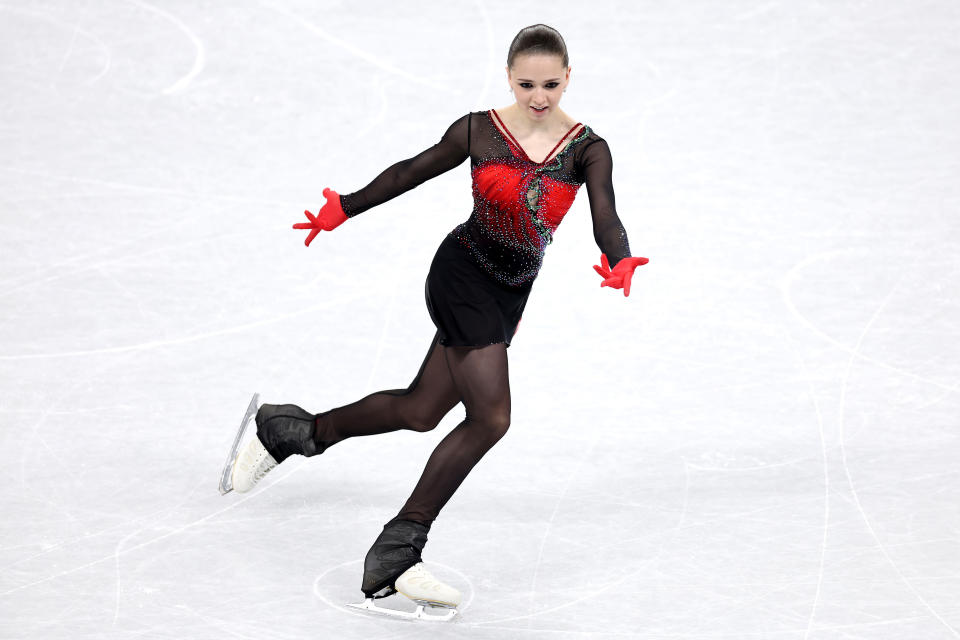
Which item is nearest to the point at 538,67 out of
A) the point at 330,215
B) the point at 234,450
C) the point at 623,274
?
the point at 623,274

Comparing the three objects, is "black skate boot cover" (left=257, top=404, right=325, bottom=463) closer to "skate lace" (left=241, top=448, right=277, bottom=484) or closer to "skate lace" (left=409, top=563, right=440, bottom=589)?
"skate lace" (left=241, top=448, right=277, bottom=484)

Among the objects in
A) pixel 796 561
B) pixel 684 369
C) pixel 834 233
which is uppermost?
pixel 834 233

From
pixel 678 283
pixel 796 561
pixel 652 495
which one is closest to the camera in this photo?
pixel 796 561

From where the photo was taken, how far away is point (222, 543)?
5.18 metres

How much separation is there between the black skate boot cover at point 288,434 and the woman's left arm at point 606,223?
1.32 metres

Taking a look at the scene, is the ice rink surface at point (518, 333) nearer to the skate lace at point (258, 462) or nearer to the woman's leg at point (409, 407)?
the skate lace at point (258, 462)

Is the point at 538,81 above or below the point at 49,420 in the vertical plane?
above

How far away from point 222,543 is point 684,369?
2.19m

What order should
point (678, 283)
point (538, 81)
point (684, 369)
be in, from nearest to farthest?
point (538, 81), point (684, 369), point (678, 283)

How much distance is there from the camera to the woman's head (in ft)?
15.7

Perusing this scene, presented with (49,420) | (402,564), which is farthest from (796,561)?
(49,420)

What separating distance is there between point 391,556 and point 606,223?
1.20 metres

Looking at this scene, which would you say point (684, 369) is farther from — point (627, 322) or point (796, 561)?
point (796, 561)

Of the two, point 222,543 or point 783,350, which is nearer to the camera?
point 222,543
